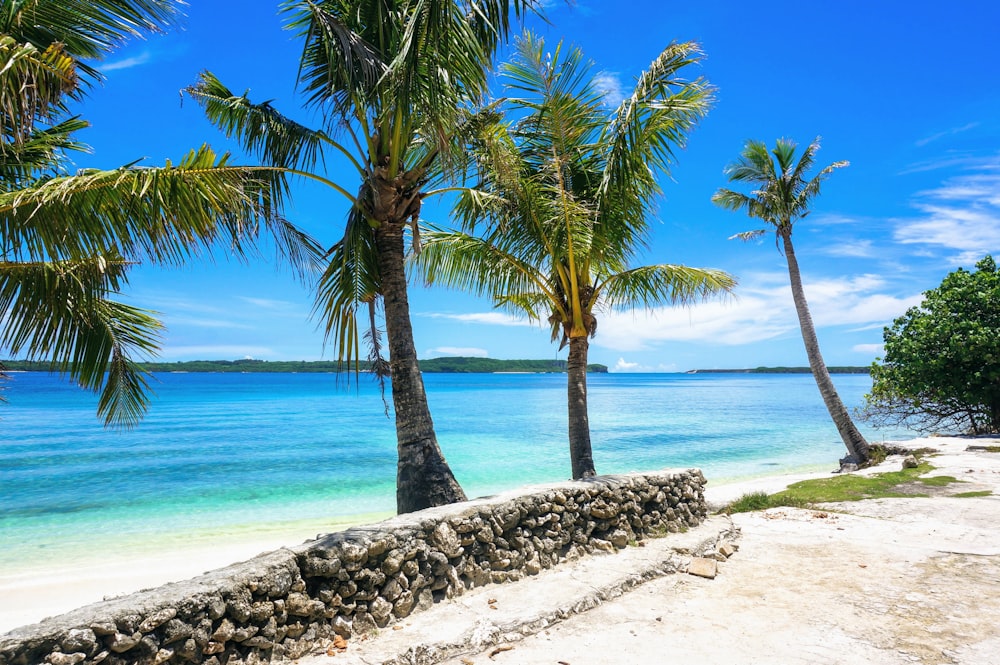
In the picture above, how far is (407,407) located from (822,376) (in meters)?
13.3

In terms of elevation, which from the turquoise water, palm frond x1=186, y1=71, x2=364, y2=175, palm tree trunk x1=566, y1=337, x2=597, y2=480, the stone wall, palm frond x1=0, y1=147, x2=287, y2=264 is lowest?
the turquoise water

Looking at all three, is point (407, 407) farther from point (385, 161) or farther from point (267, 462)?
point (267, 462)

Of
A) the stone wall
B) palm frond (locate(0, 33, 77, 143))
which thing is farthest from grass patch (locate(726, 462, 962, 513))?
palm frond (locate(0, 33, 77, 143))

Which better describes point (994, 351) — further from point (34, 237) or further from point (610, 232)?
point (34, 237)

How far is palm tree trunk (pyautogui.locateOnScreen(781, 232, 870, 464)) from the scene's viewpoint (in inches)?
589

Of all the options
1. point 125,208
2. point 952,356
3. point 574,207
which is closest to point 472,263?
point 574,207

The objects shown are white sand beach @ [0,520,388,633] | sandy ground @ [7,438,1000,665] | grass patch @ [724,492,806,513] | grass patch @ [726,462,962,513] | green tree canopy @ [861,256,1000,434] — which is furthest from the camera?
green tree canopy @ [861,256,1000,434]

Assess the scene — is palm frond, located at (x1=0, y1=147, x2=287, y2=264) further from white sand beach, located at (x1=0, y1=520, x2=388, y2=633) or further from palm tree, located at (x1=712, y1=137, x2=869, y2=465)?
palm tree, located at (x1=712, y1=137, x2=869, y2=465)

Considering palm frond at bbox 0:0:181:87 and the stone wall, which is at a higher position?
palm frond at bbox 0:0:181:87

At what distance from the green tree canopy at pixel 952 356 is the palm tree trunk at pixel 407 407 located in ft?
55.7

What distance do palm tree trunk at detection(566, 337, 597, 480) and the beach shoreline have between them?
2.39 metres

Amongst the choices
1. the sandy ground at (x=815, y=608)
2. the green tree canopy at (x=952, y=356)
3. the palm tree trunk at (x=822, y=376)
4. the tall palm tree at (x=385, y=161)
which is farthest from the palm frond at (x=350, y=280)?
the green tree canopy at (x=952, y=356)

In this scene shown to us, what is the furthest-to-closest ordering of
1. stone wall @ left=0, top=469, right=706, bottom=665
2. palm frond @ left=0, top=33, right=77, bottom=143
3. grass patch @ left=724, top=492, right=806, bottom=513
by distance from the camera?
grass patch @ left=724, top=492, right=806, bottom=513, palm frond @ left=0, top=33, right=77, bottom=143, stone wall @ left=0, top=469, right=706, bottom=665

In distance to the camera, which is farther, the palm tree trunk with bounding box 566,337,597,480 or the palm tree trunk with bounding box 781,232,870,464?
the palm tree trunk with bounding box 781,232,870,464
